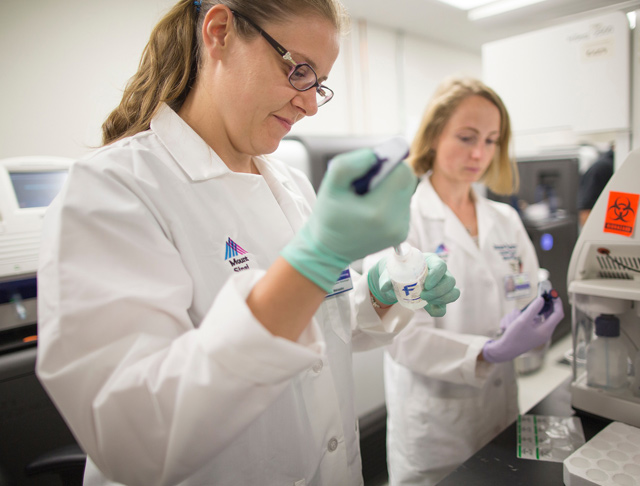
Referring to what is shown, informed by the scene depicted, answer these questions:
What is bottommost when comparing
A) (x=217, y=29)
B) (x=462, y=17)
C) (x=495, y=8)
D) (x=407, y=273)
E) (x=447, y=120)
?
(x=407, y=273)

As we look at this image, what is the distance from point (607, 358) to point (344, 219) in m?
0.96

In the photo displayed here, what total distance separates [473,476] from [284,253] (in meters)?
0.70

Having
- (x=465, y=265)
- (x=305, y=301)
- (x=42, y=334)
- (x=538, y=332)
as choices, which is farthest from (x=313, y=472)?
(x=465, y=265)

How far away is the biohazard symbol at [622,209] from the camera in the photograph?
98 centimetres

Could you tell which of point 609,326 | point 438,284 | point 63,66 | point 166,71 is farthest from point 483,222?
point 63,66

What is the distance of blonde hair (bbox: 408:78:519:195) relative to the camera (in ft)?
5.22

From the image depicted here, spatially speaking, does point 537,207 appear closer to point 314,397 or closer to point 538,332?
point 538,332

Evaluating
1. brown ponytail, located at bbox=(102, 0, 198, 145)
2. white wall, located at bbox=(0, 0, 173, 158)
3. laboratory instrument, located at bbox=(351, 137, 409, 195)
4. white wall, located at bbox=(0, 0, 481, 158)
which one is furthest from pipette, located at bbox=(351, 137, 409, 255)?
white wall, located at bbox=(0, 0, 173, 158)

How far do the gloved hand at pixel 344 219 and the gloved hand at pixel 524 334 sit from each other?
76 centimetres

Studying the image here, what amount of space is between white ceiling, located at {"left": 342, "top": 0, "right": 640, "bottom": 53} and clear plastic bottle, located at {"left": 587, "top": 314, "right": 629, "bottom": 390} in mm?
1277

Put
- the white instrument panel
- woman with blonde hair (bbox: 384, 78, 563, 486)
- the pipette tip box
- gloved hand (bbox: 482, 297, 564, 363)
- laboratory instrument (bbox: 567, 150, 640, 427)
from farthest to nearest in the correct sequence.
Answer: the white instrument panel, woman with blonde hair (bbox: 384, 78, 563, 486), gloved hand (bbox: 482, 297, 564, 363), laboratory instrument (bbox: 567, 150, 640, 427), the pipette tip box

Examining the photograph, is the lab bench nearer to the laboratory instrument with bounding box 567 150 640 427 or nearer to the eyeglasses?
the laboratory instrument with bounding box 567 150 640 427

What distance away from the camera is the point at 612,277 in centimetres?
106

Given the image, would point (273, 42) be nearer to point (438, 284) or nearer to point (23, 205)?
point (438, 284)
